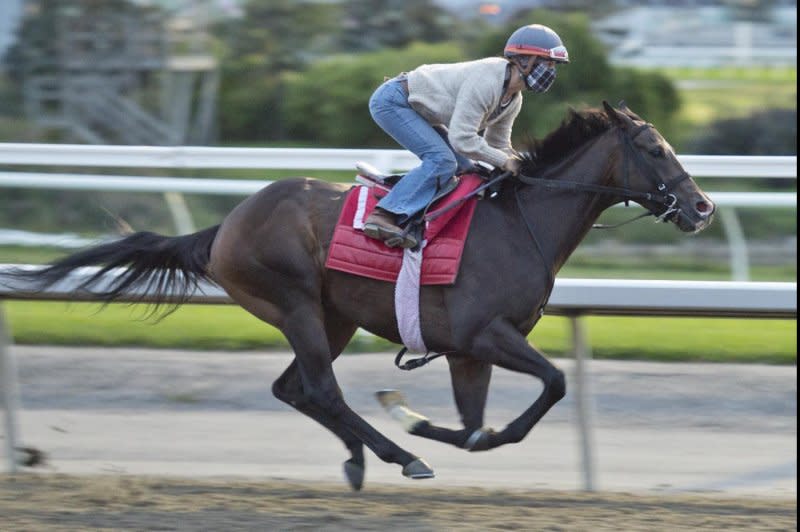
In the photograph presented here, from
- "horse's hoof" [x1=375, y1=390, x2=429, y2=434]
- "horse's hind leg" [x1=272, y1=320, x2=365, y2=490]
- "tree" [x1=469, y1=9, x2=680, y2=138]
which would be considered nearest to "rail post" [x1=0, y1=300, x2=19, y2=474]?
"horse's hind leg" [x1=272, y1=320, x2=365, y2=490]

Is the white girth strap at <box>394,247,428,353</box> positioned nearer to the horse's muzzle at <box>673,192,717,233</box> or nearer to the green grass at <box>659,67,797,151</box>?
the horse's muzzle at <box>673,192,717,233</box>

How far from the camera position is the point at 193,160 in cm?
788

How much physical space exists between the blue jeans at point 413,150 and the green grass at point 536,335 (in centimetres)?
209

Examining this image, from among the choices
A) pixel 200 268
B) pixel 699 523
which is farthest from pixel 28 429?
pixel 699 523

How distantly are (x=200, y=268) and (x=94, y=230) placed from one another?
572 cm

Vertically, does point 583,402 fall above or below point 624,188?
below

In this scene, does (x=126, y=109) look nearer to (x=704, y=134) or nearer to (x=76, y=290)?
(x=704, y=134)

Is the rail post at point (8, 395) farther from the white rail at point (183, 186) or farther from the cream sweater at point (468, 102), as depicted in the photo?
the white rail at point (183, 186)

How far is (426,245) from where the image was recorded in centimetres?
514

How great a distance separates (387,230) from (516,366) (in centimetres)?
72

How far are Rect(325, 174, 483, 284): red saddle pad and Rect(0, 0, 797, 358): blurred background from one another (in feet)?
26.5

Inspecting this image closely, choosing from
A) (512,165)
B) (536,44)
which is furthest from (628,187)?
(536,44)

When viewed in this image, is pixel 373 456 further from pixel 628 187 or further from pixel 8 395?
pixel 628 187

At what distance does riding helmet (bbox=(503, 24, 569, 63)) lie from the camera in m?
5.09
